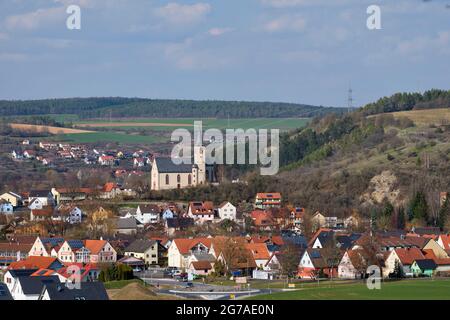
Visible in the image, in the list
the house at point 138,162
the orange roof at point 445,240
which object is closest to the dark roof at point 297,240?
the orange roof at point 445,240

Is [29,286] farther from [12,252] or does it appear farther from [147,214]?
[147,214]

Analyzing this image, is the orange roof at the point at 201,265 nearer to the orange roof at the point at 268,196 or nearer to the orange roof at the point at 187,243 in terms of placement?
the orange roof at the point at 187,243

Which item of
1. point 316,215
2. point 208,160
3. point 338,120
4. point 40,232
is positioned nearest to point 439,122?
point 338,120

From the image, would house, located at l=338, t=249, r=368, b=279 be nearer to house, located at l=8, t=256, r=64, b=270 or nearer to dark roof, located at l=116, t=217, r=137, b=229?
house, located at l=8, t=256, r=64, b=270

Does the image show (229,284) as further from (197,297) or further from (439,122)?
(439,122)

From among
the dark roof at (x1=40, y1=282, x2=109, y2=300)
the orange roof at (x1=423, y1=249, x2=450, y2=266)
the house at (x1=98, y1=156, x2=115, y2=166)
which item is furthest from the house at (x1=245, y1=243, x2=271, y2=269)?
the house at (x1=98, y1=156, x2=115, y2=166)

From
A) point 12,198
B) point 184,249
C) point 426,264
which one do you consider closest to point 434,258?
point 426,264
